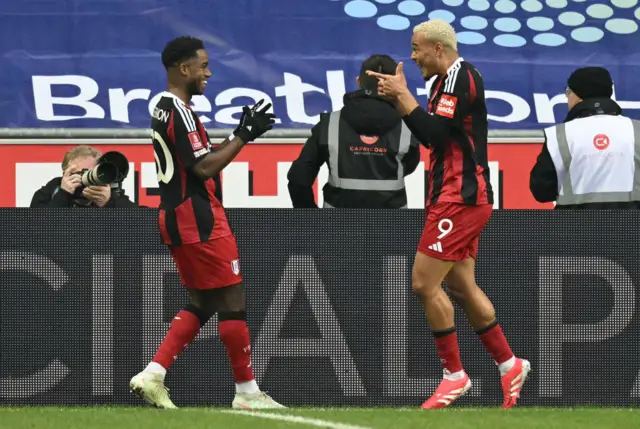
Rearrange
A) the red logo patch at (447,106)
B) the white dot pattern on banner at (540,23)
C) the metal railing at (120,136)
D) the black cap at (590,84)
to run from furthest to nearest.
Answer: the white dot pattern on banner at (540,23)
the metal railing at (120,136)
the black cap at (590,84)
the red logo patch at (447,106)

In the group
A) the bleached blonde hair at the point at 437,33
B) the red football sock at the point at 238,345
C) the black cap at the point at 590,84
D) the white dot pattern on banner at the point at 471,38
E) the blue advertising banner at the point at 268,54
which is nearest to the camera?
the red football sock at the point at 238,345

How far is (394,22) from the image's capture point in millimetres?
10203

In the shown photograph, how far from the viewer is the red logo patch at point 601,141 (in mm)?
7301

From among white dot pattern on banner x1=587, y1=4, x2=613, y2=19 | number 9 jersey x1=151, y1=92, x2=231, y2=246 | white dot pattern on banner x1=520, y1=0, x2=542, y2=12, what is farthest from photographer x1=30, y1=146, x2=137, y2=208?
white dot pattern on banner x1=587, y1=4, x2=613, y2=19

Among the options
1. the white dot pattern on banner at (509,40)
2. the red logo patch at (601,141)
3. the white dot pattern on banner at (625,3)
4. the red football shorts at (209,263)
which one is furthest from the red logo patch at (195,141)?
the white dot pattern on banner at (625,3)

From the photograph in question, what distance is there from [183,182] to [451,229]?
1206 mm

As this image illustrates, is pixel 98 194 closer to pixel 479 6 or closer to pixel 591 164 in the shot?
pixel 591 164

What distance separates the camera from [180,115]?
6.48m

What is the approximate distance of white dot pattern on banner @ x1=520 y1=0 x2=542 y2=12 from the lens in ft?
33.9

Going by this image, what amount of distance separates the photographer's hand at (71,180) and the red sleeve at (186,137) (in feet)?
Answer: 4.02

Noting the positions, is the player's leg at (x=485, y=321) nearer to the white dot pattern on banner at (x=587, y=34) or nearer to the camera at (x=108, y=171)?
the camera at (x=108, y=171)

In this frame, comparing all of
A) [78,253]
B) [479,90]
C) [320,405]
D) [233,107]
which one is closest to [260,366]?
[320,405]

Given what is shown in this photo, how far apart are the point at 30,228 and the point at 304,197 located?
4.72 ft

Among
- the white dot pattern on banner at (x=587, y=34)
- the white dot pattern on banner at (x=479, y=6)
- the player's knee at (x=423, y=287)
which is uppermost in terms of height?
the white dot pattern on banner at (x=479, y=6)
